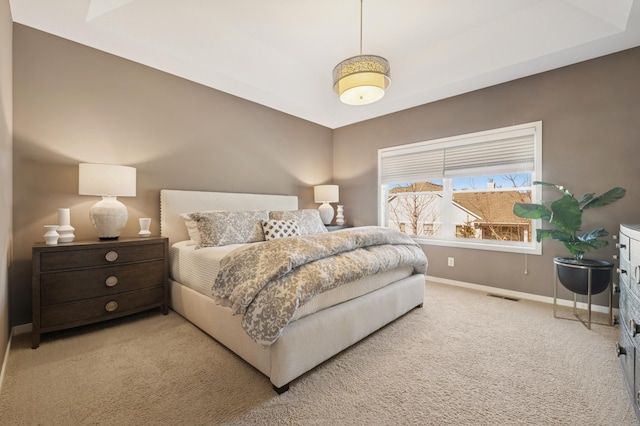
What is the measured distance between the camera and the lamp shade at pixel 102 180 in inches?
89.3

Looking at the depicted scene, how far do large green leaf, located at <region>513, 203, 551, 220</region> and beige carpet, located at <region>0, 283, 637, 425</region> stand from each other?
101 centimetres

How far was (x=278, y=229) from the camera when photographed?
9.78ft

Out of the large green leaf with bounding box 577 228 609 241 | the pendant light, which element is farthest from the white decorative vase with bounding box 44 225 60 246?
the large green leaf with bounding box 577 228 609 241

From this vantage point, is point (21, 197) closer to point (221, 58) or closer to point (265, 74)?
point (221, 58)

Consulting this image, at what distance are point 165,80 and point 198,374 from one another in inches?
120

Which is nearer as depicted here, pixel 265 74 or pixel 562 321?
pixel 562 321

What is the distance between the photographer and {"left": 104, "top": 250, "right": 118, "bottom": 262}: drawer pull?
7.39 ft

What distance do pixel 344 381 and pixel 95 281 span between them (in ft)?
7.02

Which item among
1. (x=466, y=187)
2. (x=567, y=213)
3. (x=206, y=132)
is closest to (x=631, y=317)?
(x=567, y=213)

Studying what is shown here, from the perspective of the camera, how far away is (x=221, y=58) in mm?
2998

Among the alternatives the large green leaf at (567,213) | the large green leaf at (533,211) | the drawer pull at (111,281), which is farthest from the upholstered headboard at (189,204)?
the large green leaf at (567,213)

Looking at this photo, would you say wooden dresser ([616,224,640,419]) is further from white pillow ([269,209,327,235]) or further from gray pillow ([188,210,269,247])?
gray pillow ([188,210,269,247])

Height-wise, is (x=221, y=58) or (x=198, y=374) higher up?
(x=221, y=58)

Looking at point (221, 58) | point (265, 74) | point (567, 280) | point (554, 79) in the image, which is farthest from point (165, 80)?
point (567, 280)
